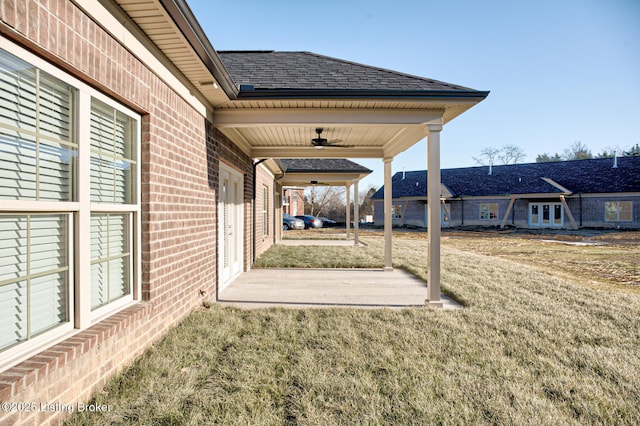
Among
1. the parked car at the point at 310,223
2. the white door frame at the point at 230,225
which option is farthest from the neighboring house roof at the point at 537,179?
the white door frame at the point at 230,225

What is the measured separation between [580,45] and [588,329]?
1140 cm

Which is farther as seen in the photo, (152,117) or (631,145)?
(631,145)

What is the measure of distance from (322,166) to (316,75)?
869 centimetres

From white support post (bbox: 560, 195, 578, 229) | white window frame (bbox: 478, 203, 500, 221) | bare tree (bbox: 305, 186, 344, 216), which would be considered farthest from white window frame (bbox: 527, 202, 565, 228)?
bare tree (bbox: 305, 186, 344, 216)

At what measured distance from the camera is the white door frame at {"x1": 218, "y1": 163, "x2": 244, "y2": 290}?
6.18 metres

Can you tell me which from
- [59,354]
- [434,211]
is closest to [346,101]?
[434,211]

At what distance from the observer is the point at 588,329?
163 inches

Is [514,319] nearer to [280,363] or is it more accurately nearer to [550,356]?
[550,356]

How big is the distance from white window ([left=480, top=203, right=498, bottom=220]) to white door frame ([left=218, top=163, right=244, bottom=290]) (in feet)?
87.5

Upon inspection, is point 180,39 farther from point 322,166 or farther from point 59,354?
point 322,166

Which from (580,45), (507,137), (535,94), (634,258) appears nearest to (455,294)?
(634,258)

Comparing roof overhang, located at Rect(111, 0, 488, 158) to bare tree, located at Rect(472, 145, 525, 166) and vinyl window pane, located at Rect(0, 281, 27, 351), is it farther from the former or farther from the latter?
bare tree, located at Rect(472, 145, 525, 166)

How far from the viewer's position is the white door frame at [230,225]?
618 centimetres

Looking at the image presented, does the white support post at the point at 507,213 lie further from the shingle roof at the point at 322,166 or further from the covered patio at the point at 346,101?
the covered patio at the point at 346,101
